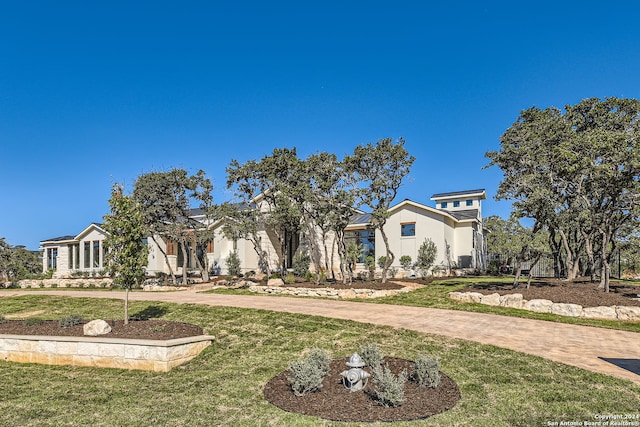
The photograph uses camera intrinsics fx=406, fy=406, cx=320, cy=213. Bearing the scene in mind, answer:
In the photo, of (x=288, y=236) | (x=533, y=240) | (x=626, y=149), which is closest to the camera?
(x=626, y=149)

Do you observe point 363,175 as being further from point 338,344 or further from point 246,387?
point 246,387

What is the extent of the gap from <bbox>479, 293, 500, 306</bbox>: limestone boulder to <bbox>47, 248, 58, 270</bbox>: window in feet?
121

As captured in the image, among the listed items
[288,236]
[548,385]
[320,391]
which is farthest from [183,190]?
[548,385]

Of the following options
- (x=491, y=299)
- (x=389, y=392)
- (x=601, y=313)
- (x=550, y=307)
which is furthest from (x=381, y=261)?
(x=389, y=392)

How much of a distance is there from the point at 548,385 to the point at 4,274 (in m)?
37.5

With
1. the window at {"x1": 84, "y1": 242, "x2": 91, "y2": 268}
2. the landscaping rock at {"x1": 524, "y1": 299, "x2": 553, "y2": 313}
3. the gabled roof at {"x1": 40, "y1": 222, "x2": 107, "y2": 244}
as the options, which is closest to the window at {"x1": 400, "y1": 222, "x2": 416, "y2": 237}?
the landscaping rock at {"x1": 524, "y1": 299, "x2": 553, "y2": 313}

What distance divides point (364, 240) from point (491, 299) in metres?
13.9

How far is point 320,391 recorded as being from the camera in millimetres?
6195

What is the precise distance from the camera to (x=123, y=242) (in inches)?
399

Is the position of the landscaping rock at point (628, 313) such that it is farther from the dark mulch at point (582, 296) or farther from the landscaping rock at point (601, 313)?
the dark mulch at point (582, 296)

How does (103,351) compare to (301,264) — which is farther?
(301,264)

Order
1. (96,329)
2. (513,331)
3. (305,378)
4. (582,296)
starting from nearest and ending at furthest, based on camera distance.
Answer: (305,378) < (96,329) < (513,331) < (582,296)

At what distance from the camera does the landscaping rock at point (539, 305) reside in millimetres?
13211

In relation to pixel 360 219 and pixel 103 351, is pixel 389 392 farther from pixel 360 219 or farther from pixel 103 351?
pixel 360 219
